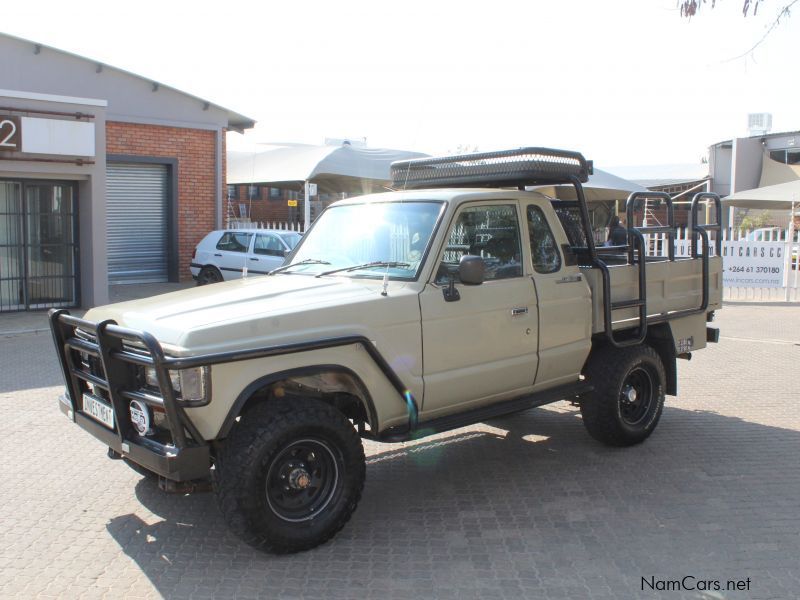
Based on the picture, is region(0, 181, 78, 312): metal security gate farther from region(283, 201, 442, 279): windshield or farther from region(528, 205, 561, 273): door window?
region(528, 205, 561, 273): door window

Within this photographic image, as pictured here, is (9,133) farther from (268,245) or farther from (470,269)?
(470,269)

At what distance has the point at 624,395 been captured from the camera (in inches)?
247

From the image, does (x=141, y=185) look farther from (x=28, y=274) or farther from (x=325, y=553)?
(x=325, y=553)

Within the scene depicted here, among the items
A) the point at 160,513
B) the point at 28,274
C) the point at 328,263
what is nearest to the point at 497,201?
the point at 328,263

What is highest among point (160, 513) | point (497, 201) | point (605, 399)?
point (497, 201)

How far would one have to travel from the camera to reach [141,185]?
18.8m

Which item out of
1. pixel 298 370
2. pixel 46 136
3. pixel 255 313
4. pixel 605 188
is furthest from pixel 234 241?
pixel 298 370

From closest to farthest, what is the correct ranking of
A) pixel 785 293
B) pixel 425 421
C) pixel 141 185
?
pixel 425 421 < pixel 785 293 < pixel 141 185

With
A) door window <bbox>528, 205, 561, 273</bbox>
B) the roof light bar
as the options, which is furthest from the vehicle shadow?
the roof light bar

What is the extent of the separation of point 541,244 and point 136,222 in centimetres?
1509

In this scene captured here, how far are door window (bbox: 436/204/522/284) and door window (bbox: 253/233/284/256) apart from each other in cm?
1166

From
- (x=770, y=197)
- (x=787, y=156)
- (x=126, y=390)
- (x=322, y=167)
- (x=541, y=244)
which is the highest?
(x=787, y=156)

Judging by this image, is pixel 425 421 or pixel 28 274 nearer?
pixel 425 421

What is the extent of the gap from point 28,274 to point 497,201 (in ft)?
35.9
